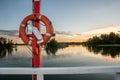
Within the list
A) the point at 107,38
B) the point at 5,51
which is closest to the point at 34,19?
the point at 107,38

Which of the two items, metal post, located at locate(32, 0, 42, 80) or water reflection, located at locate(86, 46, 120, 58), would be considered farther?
water reflection, located at locate(86, 46, 120, 58)

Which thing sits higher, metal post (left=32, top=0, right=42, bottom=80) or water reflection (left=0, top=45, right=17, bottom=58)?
metal post (left=32, top=0, right=42, bottom=80)

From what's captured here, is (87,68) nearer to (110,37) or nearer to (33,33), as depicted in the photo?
(33,33)

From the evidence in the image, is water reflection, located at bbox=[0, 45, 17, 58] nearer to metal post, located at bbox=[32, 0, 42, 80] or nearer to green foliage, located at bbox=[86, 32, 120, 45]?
green foliage, located at bbox=[86, 32, 120, 45]

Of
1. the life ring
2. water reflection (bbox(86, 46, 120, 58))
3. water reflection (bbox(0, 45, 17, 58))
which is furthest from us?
water reflection (bbox(86, 46, 120, 58))

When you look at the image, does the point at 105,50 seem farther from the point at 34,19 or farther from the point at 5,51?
the point at 34,19

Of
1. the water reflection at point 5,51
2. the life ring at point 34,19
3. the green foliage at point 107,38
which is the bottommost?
the water reflection at point 5,51

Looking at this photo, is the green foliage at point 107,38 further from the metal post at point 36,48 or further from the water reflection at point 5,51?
the metal post at point 36,48

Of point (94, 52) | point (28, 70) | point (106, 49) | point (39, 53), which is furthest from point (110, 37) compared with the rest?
point (28, 70)

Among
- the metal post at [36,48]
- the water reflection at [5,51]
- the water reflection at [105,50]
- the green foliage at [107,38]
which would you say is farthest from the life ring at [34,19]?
the water reflection at [105,50]

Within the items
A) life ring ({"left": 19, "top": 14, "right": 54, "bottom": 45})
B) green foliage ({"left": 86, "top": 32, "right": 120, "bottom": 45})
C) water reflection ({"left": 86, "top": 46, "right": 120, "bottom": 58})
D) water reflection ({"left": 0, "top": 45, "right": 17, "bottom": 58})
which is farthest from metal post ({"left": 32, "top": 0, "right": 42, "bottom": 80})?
water reflection ({"left": 86, "top": 46, "right": 120, "bottom": 58})

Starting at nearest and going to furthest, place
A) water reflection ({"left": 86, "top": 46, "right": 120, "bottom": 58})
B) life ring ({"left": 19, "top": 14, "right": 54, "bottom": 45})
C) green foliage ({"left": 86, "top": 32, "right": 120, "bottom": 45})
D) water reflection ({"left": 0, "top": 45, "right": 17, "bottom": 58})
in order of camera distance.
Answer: life ring ({"left": 19, "top": 14, "right": 54, "bottom": 45}), green foliage ({"left": 86, "top": 32, "right": 120, "bottom": 45}), water reflection ({"left": 0, "top": 45, "right": 17, "bottom": 58}), water reflection ({"left": 86, "top": 46, "right": 120, "bottom": 58})

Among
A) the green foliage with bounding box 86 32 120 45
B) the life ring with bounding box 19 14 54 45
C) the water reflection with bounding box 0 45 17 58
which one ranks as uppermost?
the life ring with bounding box 19 14 54 45

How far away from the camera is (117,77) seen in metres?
2.34
